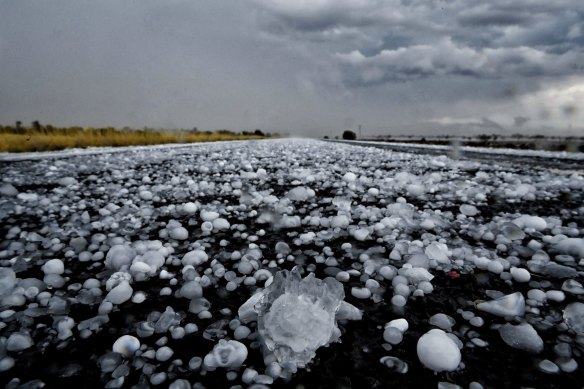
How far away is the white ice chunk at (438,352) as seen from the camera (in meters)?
1.06

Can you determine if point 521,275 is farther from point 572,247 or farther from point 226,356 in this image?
point 226,356

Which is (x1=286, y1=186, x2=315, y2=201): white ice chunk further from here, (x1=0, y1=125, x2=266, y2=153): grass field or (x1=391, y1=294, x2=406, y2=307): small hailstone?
(x1=0, y1=125, x2=266, y2=153): grass field

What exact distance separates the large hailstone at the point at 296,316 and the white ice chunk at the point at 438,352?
0.92 ft

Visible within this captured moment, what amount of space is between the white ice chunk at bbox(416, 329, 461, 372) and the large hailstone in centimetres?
28

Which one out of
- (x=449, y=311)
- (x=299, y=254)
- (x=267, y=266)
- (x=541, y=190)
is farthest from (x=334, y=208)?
(x=541, y=190)

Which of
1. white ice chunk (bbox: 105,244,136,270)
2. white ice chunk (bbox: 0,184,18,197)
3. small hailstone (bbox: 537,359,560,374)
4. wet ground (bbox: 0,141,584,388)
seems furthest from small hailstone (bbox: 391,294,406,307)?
white ice chunk (bbox: 0,184,18,197)

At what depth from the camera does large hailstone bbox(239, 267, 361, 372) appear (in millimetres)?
1110

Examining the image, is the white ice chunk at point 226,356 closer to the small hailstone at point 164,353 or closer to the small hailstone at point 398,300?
the small hailstone at point 164,353

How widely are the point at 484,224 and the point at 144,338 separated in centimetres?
237

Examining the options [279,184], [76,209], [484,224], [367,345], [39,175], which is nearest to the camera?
[367,345]

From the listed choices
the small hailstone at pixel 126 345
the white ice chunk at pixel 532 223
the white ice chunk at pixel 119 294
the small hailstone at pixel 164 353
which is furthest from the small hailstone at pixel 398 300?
the white ice chunk at pixel 532 223

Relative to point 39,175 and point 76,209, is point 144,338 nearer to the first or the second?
point 76,209

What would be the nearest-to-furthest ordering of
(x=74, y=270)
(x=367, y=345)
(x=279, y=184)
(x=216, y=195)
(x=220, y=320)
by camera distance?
(x=367, y=345) < (x=220, y=320) < (x=74, y=270) < (x=216, y=195) < (x=279, y=184)

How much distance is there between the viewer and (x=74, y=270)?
1.79m
